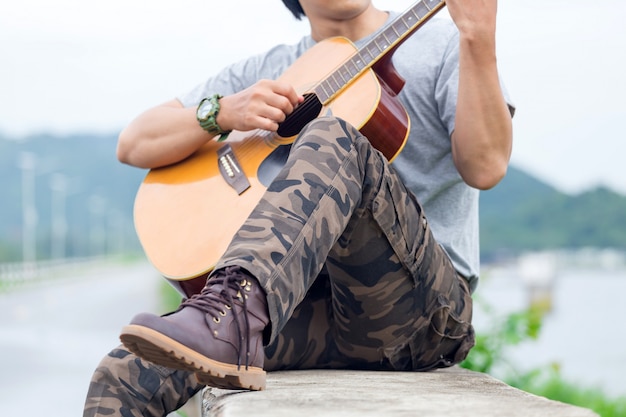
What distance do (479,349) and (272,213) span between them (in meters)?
2.74

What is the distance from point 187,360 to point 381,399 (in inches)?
14.1

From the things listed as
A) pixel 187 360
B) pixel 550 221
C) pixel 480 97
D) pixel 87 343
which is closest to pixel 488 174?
pixel 480 97

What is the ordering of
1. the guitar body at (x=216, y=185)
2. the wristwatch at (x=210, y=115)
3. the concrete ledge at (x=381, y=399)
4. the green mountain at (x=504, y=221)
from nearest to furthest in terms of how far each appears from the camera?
the concrete ledge at (x=381, y=399) → the guitar body at (x=216, y=185) → the wristwatch at (x=210, y=115) → the green mountain at (x=504, y=221)

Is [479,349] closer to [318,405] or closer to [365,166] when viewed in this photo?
[365,166]

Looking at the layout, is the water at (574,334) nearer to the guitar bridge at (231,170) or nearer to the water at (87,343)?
the water at (87,343)

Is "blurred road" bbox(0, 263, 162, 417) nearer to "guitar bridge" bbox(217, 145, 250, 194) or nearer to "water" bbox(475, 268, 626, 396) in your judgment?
"water" bbox(475, 268, 626, 396)

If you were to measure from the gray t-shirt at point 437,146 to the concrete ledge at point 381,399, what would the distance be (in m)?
0.49

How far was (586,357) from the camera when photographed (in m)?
10.9

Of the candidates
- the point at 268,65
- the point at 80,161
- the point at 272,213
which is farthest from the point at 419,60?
the point at 80,161

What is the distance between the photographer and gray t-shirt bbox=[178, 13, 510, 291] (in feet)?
8.17

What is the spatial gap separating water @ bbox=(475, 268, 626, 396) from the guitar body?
87.4 inches

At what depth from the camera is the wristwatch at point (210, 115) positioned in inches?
102

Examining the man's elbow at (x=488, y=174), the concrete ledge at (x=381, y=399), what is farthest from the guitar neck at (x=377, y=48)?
the concrete ledge at (x=381, y=399)

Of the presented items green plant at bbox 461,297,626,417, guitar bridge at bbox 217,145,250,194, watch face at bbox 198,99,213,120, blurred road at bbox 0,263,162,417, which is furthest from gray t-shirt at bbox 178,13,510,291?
blurred road at bbox 0,263,162,417
